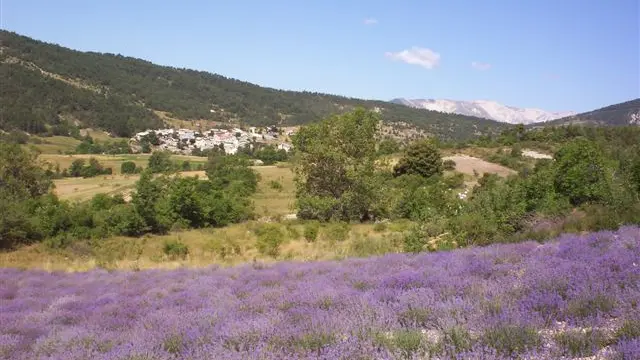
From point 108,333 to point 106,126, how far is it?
660 feet

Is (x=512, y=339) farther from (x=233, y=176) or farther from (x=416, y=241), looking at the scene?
(x=233, y=176)

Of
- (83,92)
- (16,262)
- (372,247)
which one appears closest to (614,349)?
(372,247)

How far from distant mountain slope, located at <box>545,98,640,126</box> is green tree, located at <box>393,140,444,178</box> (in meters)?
118

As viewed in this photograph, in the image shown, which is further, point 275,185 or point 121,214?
point 275,185

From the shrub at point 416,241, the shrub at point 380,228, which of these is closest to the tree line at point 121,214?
the shrub at point 380,228

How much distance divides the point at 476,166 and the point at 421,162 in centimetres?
892

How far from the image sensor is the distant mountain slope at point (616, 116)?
513ft

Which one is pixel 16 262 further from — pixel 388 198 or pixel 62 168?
pixel 62 168

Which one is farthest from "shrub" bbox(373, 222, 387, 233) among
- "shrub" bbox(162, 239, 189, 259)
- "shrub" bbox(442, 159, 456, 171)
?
"shrub" bbox(442, 159, 456, 171)

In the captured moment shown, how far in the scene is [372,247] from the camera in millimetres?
17359

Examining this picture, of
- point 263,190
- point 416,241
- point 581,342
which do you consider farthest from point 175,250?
point 263,190

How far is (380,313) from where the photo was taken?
5.09 metres

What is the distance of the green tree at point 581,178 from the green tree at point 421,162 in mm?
29770

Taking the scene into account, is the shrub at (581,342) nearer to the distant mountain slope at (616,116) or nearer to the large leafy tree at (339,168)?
the large leafy tree at (339,168)
